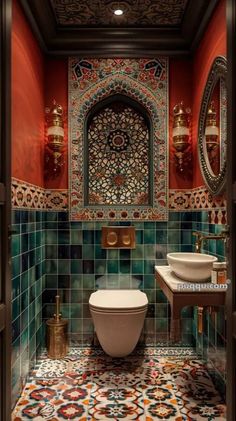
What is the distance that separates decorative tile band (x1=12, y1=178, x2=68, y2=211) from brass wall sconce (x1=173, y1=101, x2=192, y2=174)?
1022 millimetres

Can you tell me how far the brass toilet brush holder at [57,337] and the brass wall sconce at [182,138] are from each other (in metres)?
1.56

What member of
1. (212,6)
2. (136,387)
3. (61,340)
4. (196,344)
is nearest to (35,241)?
(61,340)

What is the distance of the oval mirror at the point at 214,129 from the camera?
212cm

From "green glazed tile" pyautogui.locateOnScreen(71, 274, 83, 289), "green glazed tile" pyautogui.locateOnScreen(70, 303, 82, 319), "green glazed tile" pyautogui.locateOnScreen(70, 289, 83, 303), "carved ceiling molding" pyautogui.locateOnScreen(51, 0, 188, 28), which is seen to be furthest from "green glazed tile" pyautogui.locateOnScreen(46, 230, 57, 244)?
"carved ceiling molding" pyautogui.locateOnScreen(51, 0, 188, 28)

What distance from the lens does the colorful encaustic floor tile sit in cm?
193

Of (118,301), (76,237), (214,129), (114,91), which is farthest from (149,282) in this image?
(114,91)

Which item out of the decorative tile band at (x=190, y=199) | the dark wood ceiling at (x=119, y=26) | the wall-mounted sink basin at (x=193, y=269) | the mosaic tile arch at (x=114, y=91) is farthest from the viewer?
the mosaic tile arch at (x=114, y=91)

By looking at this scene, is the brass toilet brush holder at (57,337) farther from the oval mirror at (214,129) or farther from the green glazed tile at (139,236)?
the oval mirror at (214,129)

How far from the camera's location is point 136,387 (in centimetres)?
222

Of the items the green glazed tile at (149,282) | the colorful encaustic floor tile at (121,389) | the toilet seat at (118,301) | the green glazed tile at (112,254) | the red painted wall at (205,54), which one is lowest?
the colorful encaustic floor tile at (121,389)

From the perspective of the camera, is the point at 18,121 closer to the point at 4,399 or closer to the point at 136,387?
the point at 4,399

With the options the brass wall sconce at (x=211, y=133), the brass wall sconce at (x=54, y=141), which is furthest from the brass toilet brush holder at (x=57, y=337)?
the brass wall sconce at (x=211, y=133)

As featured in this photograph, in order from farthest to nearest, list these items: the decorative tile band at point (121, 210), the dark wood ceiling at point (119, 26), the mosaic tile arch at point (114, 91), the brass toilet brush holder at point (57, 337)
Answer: the mosaic tile arch at point (114, 91)
the brass toilet brush holder at point (57, 337)
the dark wood ceiling at point (119, 26)
the decorative tile band at point (121, 210)

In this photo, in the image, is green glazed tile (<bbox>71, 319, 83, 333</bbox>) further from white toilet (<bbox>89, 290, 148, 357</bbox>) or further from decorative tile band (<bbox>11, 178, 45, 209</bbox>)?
decorative tile band (<bbox>11, 178, 45, 209</bbox>)
